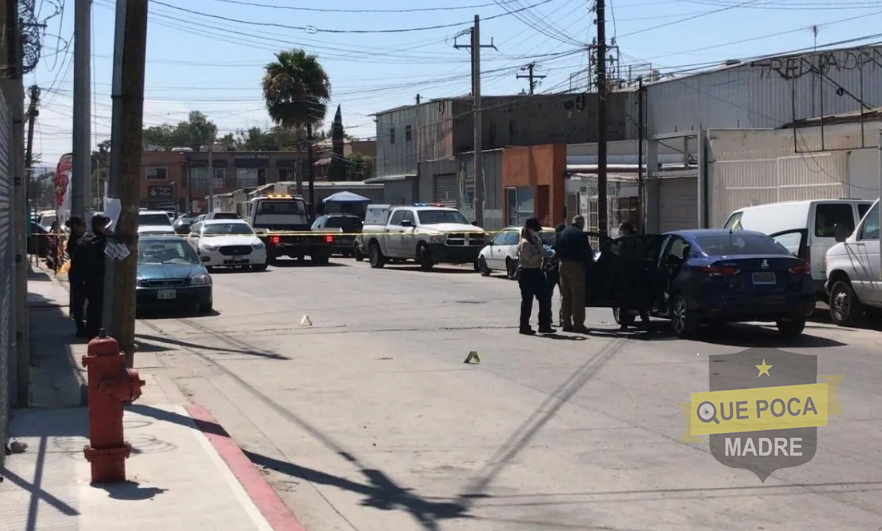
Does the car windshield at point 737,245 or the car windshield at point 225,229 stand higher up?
the car windshield at point 225,229

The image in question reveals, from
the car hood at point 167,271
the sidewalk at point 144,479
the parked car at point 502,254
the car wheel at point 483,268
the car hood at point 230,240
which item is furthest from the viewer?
the car hood at point 230,240

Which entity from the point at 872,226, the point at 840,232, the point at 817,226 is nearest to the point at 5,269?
the point at 872,226

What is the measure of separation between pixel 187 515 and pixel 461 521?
5.59 ft

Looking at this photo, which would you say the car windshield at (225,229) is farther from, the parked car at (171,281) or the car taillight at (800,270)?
the car taillight at (800,270)

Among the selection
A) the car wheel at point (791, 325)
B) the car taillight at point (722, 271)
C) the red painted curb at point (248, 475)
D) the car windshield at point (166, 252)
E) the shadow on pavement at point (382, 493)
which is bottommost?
the shadow on pavement at point (382, 493)

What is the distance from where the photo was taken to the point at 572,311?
17500mm

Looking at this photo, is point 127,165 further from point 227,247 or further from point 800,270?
point 227,247

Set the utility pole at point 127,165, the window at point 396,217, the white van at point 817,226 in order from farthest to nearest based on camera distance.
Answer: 1. the window at point 396,217
2. the white van at point 817,226
3. the utility pole at point 127,165

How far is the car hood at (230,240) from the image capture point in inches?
1353

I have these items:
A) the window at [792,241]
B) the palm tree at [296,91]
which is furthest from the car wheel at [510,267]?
the palm tree at [296,91]

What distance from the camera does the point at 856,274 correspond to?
17391 mm

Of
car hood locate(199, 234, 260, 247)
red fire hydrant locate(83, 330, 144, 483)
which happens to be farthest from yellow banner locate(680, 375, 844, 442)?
car hood locate(199, 234, 260, 247)

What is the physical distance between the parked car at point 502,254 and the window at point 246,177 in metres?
76.2

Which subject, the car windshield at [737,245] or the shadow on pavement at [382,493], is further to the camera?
the car windshield at [737,245]
